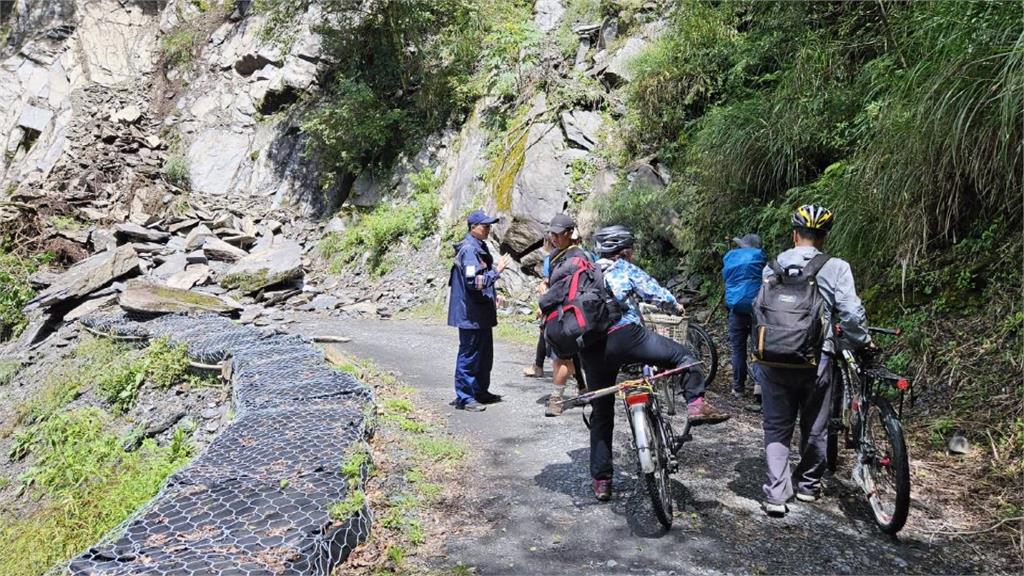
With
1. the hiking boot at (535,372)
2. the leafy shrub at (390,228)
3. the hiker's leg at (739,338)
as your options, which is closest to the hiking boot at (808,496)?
the hiker's leg at (739,338)

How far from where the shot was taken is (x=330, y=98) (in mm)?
23172

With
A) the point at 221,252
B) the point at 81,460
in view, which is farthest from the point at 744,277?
the point at 221,252

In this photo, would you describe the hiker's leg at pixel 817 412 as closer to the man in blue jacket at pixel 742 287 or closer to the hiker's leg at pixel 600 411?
the hiker's leg at pixel 600 411

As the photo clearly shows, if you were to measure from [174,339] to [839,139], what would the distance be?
9791mm

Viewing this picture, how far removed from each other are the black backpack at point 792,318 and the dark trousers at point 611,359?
0.56 m

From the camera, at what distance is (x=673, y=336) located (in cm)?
504

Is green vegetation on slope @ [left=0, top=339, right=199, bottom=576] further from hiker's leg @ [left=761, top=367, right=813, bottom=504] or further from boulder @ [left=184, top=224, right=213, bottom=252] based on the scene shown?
boulder @ [left=184, top=224, right=213, bottom=252]

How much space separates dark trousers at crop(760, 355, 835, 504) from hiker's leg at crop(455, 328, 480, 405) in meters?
3.36

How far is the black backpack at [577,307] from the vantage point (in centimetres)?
422

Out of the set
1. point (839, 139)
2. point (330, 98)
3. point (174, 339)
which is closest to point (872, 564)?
point (839, 139)

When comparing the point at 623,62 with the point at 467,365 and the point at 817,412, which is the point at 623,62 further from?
the point at 817,412

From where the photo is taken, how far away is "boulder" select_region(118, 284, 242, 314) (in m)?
13.0

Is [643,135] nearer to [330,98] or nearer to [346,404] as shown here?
[346,404]

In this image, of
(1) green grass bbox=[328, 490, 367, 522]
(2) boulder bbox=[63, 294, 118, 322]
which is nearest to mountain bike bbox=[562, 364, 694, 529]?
(1) green grass bbox=[328, 490, 367, 522]
